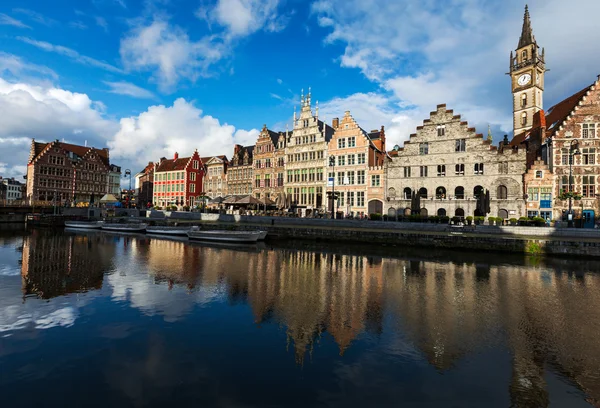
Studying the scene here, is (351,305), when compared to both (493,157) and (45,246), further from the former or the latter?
(493,157)

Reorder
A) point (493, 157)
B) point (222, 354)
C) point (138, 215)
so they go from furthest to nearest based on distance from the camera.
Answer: point (138, 215)
point (493, 157)
point (222, 354)

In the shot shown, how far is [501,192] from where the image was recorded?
40.1 meters

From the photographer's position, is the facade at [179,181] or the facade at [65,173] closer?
the facade at [179,181]

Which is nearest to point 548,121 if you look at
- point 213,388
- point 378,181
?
point 378,181

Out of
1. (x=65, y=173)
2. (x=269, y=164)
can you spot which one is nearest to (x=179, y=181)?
(x=269, y=164)

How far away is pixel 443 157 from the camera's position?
43.7 m

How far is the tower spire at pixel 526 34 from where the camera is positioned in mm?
65550

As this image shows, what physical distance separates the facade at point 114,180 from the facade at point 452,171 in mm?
78195

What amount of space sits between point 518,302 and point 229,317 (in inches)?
453

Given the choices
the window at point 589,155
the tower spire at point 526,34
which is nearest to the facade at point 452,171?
the window at point 589,155

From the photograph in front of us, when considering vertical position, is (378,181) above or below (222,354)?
above

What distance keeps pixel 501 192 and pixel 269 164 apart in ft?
122

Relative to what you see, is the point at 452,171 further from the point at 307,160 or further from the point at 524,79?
the point at 524,79

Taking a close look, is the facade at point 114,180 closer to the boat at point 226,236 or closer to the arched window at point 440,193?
the boat at point 226,236
